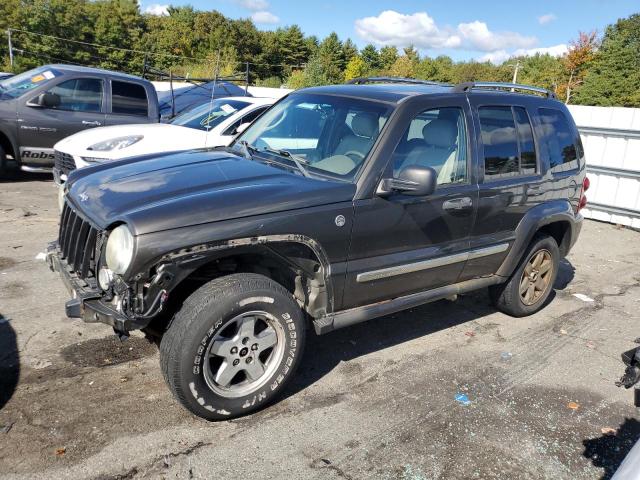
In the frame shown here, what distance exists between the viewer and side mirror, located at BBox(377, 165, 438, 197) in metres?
3.36

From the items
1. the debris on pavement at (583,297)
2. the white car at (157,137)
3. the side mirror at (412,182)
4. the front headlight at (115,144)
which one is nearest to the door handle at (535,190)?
the side mirror at (412,182)

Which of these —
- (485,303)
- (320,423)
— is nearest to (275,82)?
(485,303)

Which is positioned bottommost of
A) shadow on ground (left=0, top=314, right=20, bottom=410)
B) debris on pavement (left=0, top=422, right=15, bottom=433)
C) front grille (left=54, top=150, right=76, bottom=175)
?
debris on pavement (left=0, top=422, right=15, bottom=433)

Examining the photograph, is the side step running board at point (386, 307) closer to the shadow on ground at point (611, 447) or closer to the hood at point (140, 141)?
the shadow on ground at point (611, 447)

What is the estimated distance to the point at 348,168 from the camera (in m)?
3.57

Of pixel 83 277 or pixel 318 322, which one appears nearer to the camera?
pixel 83 277

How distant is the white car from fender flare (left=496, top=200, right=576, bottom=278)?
4038 millimetres

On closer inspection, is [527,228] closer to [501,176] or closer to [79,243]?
[501,176]

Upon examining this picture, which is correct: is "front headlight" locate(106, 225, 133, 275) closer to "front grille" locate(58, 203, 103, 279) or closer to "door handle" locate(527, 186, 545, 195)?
"front grille" locate(58, 203, 103, 279)

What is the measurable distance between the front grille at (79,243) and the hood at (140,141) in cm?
356

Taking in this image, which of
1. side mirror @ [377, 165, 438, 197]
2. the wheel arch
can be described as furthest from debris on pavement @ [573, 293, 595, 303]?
the wheel arch

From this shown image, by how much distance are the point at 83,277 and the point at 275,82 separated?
30640 mm

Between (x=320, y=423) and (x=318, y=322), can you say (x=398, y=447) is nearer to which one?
(x=320, y=423)

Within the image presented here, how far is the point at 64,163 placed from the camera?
7.24m
